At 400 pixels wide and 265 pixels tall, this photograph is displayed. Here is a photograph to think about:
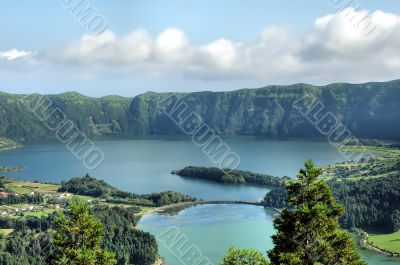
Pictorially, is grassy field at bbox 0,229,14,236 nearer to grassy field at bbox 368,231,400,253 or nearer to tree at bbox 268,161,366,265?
grassy field at bbox 368,231,400,253

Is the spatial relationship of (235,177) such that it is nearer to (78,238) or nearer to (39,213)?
(39,213)

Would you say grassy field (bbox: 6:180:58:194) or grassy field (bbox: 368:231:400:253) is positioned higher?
grassy field (bbox: 6:180:58:194)

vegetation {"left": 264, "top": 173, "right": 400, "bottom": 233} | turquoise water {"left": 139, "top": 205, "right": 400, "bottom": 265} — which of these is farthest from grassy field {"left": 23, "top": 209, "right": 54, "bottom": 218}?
vegetation {"left": 264, "top": 173, "right": 400, "bottom": 233}

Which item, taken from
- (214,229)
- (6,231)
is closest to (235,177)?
(214,229)

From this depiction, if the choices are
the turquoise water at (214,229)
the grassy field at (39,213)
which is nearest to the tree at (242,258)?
the turquoise water at (214,229)

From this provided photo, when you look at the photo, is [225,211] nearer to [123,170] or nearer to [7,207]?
[7,207]

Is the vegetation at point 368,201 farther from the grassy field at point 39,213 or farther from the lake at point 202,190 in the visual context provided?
the grassy field at point 39,213

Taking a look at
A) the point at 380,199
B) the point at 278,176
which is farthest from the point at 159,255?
the point at 278,176
